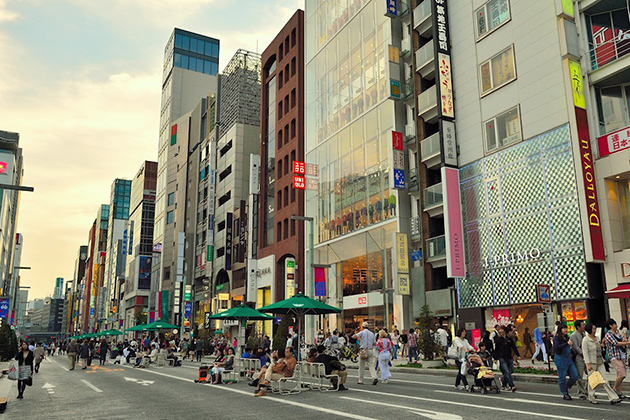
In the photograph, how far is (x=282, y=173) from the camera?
54.1 meters

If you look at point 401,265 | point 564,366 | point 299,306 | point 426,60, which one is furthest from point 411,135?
point 564,366

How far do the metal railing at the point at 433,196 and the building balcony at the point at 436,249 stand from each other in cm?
206

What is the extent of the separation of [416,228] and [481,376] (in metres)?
20.2

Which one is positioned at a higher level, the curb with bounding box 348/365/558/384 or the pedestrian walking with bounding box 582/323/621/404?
the pedestrian walking with bounding box 582/323/621/404

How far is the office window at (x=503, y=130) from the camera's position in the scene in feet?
88.4

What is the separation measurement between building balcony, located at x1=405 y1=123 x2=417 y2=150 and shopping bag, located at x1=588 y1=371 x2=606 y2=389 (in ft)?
81.1

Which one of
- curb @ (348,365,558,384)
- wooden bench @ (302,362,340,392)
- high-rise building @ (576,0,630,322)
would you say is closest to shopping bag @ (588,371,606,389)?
curb @ (348,365,558,384)

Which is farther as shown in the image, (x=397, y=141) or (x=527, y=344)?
(x=397, y=141)

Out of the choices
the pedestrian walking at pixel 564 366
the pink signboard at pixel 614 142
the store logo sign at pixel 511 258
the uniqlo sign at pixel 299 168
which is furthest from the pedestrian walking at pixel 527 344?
the uniqlo sign at pixel 299 168

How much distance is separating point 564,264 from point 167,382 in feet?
55.2

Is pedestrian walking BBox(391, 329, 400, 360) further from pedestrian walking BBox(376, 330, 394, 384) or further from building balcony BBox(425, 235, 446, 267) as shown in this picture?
pedestrian walking BBox(376, 330, 394, 384)

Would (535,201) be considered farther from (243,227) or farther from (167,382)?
(243,227)

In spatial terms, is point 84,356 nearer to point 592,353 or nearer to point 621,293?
point 621,293

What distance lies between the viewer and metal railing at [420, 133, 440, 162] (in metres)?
32.4
